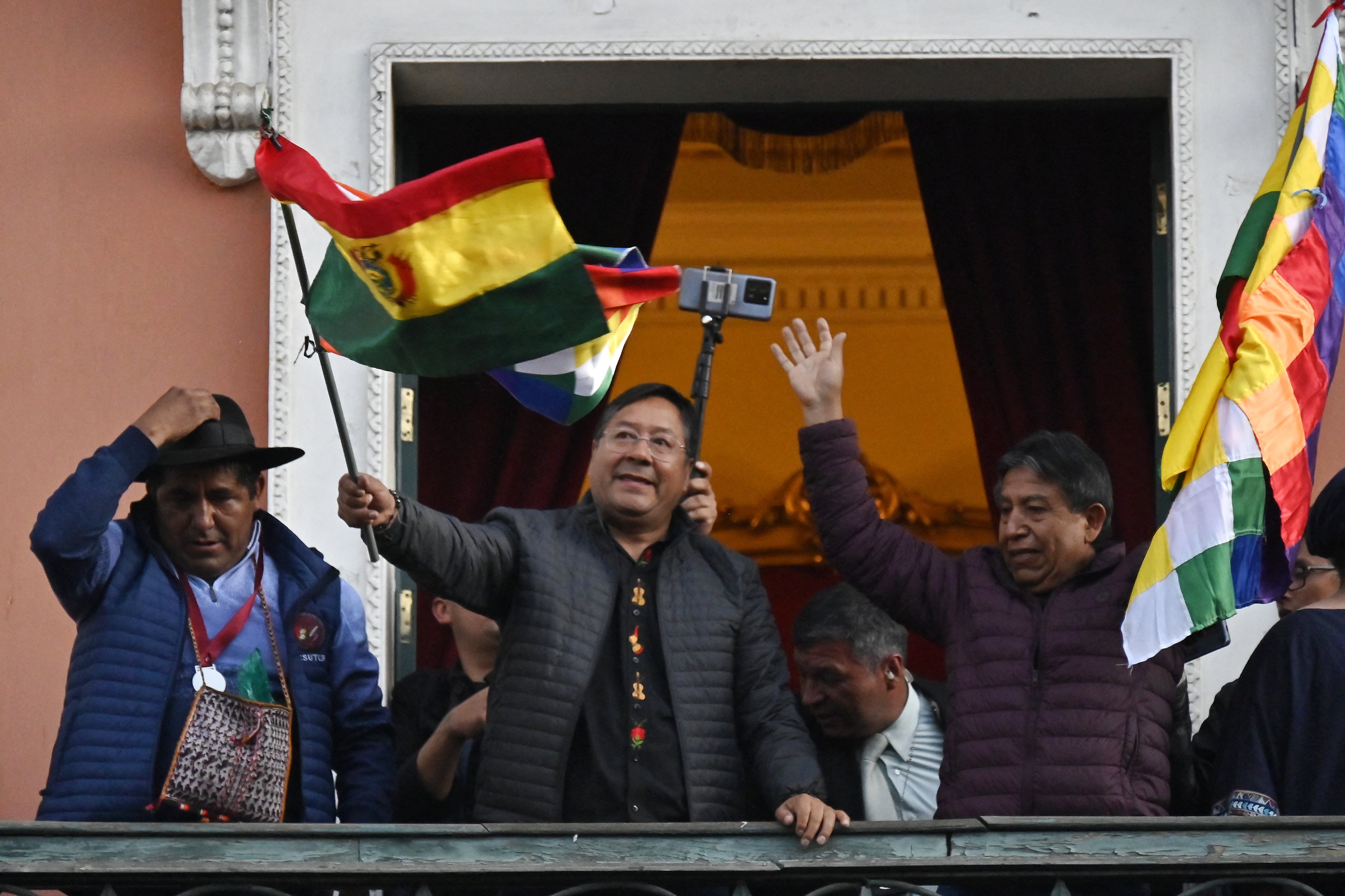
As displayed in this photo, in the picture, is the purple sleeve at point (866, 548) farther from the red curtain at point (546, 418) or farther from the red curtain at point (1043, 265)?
the red curtain at point (546, 418)

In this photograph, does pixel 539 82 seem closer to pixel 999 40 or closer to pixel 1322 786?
pixel 999 40

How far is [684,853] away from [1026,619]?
91 cm

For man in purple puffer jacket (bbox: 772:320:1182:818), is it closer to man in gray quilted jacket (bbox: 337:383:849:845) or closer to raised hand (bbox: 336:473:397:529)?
man in gray quilted jacket (bbox: 337:383:849:845)

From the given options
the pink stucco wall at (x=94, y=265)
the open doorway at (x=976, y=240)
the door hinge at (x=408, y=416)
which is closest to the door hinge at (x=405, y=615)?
the open doorway at (x=976, y=240)

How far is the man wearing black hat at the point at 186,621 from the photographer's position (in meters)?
4.27

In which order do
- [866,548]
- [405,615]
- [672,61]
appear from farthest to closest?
[672,61] → [405,615] → [866,548]

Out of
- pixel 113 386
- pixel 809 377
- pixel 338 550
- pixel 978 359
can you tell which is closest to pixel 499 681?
pixel 809 377

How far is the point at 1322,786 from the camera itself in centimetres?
410

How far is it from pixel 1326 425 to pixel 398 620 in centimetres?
262

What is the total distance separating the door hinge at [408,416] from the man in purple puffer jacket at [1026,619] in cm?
150

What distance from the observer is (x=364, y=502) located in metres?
4.03

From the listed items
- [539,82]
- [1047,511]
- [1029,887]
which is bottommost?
[1029,887]

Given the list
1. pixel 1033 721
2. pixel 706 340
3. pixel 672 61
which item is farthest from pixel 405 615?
pixel 1033 721

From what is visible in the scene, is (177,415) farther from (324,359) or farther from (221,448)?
(324,359)
